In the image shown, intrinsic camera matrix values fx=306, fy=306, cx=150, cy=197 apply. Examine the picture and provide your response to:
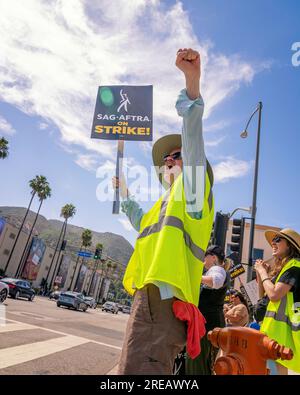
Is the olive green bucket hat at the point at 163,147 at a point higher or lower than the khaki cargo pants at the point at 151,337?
higher

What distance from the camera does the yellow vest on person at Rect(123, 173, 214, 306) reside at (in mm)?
1626

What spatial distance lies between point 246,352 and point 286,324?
990 millimetres

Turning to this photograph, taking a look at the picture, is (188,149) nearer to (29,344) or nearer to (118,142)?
(118,142)

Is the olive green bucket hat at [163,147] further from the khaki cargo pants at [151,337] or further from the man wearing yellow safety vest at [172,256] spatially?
the khaki cargo pants at [151,337]

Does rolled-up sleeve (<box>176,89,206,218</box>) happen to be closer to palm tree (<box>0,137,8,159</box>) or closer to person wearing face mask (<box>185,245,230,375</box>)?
person wearing face mask (<box>185,245,230,375</box>)

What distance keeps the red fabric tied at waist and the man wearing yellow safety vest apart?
1.2 inches

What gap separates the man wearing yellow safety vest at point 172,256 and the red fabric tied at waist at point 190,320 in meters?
0.03

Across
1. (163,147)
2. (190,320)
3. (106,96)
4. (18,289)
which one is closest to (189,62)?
(163,147)

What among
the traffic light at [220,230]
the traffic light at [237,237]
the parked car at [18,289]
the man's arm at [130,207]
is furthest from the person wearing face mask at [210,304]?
the parked car at [18,289]

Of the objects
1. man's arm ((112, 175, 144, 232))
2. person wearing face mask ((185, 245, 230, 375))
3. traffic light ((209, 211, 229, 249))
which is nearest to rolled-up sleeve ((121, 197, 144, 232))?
man's arm ((112, 175, 144, 232))

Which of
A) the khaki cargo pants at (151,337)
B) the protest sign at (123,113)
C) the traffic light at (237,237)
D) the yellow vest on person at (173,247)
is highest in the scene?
the traffic light at (237,237)

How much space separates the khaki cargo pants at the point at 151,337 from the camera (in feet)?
4.88
